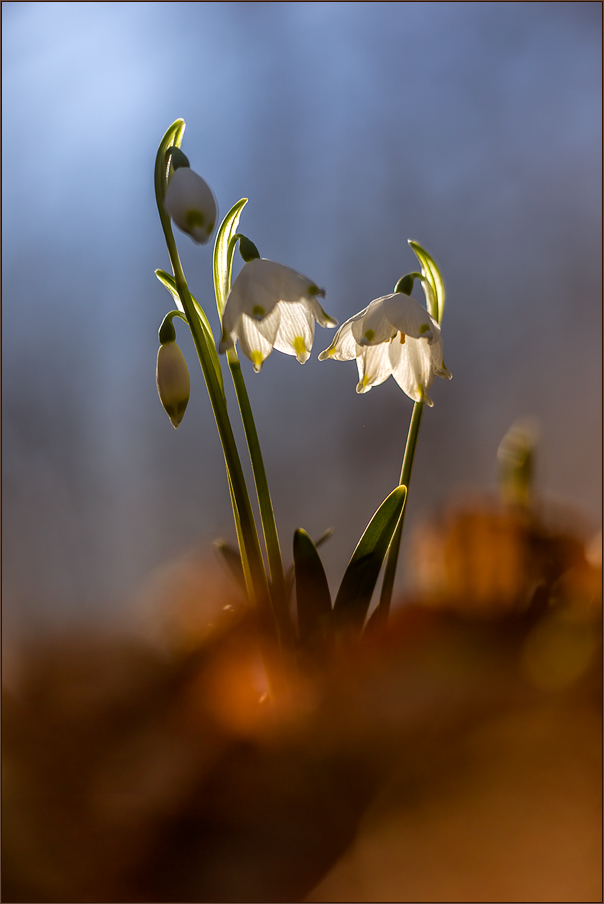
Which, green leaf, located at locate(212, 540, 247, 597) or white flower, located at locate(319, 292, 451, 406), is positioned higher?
white flower, located at locate(319, 292, 451, 406)

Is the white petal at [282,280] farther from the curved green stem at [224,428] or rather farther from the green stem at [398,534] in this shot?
the green stem at [398,534]

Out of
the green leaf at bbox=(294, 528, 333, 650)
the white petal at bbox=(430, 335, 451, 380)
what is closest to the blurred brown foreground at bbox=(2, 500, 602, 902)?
the green leaf at bbox=(294, 528, 333, 650)

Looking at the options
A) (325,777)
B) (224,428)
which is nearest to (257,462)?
(224,428)

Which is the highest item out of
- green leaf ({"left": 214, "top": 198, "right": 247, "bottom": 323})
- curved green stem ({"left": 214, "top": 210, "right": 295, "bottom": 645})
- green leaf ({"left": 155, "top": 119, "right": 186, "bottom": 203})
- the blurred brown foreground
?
green leaf ({"left": 155, "top": 119, "right": 186, "bottom": 203})

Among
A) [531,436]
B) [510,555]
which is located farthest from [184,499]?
[510,555]

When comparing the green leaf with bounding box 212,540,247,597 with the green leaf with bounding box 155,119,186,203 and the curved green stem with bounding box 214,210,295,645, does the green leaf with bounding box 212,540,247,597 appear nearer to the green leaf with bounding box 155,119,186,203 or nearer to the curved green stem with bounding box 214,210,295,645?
the curved green stem with bounding box 214,210,295,645

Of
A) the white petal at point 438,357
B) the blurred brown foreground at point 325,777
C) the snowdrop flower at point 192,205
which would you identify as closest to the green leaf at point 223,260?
the snowdrop flower at point 192,205
